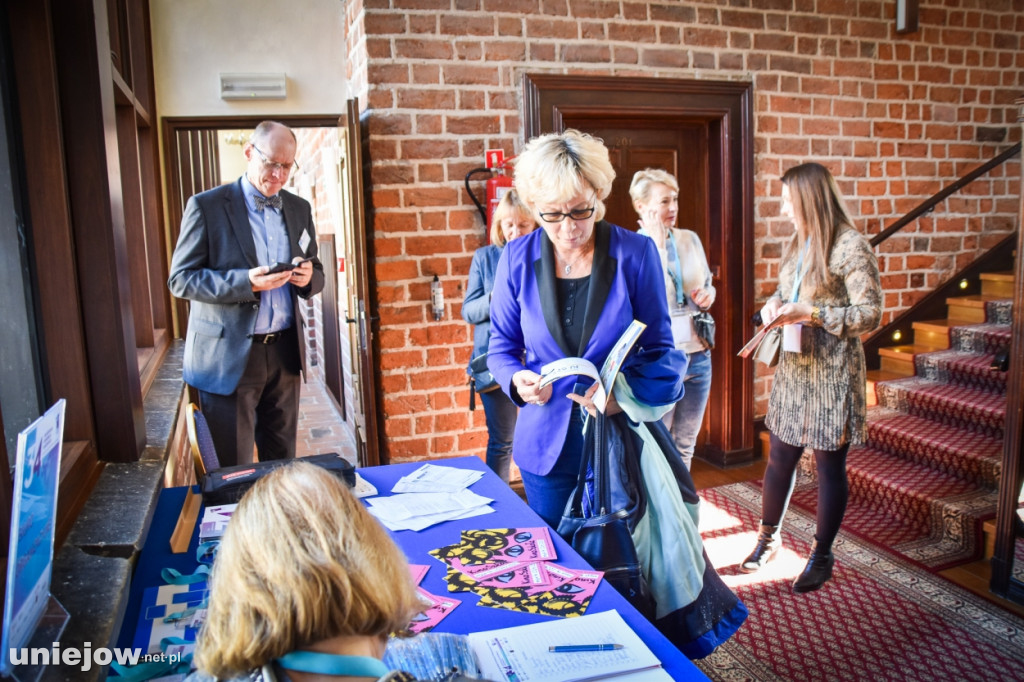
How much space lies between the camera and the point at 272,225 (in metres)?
3.27

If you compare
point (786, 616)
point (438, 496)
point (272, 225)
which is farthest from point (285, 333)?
point (786, 616)

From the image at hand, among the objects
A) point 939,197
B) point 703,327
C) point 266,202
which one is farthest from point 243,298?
point 939,197

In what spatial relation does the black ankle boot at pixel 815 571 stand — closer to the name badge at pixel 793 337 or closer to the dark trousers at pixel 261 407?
the name badge at pixel 793 337

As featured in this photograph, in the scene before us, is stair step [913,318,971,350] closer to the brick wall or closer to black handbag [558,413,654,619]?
the brick wall

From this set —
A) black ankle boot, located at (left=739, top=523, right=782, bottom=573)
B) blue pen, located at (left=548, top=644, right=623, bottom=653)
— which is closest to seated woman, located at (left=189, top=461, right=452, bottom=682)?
blue pen, located at (left=548, top=644, right=623, bottom=653)

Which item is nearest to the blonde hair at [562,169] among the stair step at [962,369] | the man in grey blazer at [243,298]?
the man in grey blazer at [243,298]

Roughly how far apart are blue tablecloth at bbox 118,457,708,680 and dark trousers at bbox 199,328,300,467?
2.80 feet

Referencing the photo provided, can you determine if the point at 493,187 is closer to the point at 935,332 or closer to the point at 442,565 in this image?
the point at 442,565

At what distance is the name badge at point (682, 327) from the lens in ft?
11.7

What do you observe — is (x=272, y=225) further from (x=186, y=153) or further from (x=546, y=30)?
(x=186, y=153)

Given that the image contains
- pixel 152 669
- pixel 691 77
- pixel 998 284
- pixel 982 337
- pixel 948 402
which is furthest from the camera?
pixel 998 284

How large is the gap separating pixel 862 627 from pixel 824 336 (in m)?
1.10

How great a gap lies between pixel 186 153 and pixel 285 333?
9.51 feet

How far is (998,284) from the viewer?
523 centimetres
